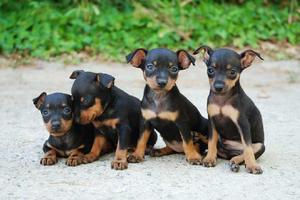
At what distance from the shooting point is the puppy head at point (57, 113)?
6.86 metres

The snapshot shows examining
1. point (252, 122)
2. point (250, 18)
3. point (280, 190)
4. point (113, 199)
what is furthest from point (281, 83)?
point (113, 199)

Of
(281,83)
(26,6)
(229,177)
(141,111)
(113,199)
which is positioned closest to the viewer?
(113,199)

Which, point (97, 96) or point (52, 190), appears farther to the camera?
point (97, 96)

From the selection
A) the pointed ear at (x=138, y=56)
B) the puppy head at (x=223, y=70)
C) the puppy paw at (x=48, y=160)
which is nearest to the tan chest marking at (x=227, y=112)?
the puppy head at (x=223, y=70)

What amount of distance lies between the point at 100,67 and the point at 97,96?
515cm

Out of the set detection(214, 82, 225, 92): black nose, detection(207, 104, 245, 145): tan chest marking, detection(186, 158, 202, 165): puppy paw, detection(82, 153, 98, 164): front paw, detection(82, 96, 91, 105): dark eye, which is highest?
detection(214, 82, 225, 92): black nose

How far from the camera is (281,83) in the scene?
11.4m

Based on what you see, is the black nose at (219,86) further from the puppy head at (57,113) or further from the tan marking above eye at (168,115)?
the puppy head at (57,113)

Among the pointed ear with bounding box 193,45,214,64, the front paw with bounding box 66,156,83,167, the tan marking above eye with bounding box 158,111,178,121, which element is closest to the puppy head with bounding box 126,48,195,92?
the pointed ear with bounding box 193,45,214,64

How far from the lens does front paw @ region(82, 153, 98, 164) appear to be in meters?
7.10

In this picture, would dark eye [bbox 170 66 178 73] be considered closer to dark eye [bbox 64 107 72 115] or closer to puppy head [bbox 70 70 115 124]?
puppy head [bbox 70 70 115 124]

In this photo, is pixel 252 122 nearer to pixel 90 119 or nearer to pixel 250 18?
pixel 90 119

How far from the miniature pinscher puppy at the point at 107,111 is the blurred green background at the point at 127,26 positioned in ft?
17.3

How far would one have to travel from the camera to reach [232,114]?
6.78 metres
